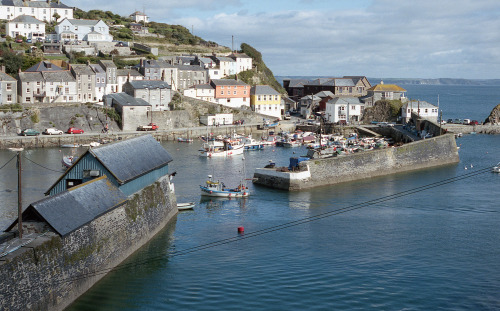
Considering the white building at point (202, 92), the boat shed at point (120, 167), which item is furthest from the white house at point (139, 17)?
the boat shed at point (120, 167)

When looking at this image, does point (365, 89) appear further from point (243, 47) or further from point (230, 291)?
point (230, 291)

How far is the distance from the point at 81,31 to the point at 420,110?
48.6m

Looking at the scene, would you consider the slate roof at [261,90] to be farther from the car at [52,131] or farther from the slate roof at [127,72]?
the car at [52,131]

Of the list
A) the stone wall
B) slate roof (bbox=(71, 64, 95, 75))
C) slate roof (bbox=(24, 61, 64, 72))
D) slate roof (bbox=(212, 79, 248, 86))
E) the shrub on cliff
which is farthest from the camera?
the shrub on cliff

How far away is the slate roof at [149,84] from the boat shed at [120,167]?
41.4 meters

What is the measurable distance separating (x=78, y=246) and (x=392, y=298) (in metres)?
11.5

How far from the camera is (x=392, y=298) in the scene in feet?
72.0

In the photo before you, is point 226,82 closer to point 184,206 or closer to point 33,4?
point 33,4

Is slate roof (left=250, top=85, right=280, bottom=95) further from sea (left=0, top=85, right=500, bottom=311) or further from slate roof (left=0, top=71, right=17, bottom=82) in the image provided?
sea (left=0, top=85, right=500, bottom=311)

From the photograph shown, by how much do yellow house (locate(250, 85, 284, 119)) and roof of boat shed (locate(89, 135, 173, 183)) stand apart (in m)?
50.5

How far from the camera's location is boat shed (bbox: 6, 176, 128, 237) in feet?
64.8

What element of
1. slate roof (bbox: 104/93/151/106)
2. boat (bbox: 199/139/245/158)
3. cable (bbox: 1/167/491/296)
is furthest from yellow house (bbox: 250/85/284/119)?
cable (bbox: 1/167/491/296)

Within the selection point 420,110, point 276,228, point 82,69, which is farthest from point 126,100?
point 276,228

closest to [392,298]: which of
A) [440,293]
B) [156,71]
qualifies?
[440,293]
